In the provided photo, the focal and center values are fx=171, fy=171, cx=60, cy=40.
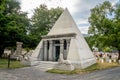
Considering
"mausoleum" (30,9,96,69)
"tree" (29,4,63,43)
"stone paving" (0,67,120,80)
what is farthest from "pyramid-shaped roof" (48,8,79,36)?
"tree" (29,4,63,43)

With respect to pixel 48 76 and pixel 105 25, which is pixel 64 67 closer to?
pixel 48 76

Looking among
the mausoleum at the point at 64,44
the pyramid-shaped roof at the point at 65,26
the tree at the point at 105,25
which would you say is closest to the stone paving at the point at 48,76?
the mausoleum at the point at 64,44

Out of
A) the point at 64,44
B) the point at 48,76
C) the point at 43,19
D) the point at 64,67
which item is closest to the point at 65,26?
the point at 64,44

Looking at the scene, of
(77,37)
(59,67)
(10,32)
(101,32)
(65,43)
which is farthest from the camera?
(101,32)

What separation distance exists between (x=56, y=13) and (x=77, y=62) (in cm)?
2889

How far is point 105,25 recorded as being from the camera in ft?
102

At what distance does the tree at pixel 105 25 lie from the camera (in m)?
29.6

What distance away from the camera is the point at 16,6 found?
36.2 m

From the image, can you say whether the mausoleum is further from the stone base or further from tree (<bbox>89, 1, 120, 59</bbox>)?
tree (<bbox>89, 1, 120, 59</bbox>)

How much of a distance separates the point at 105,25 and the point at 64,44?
12.3m

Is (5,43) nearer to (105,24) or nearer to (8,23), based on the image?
(8,23)

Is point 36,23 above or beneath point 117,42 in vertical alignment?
above

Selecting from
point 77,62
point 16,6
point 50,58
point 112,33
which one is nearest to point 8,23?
point 16,6

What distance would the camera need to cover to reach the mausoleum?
19.5 m
